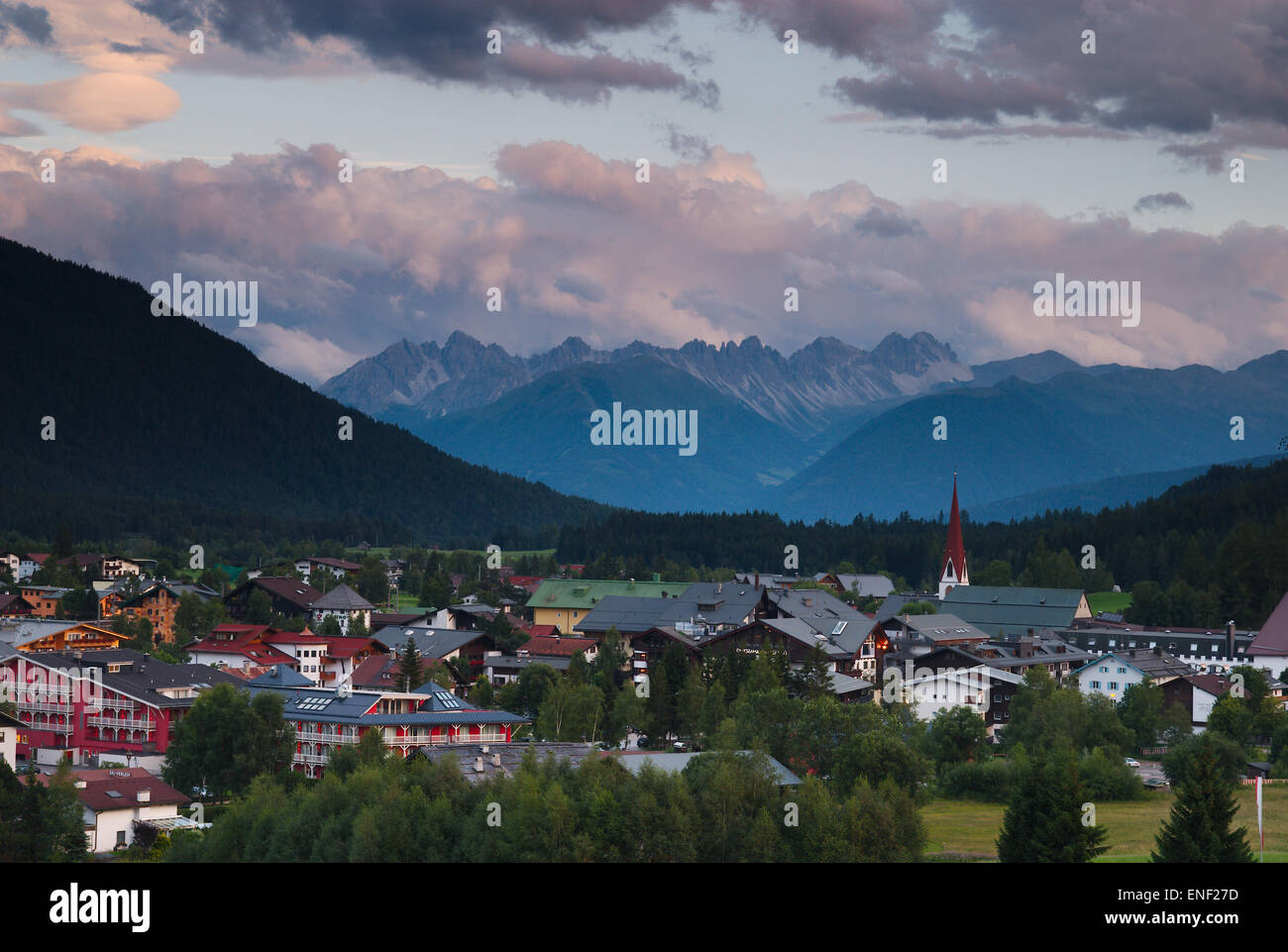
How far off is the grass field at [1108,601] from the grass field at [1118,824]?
3190 inches

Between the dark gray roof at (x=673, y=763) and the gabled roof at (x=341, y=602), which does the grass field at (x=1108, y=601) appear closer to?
the gabled roof at (x=341, y=602)

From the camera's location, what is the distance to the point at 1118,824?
48812mm

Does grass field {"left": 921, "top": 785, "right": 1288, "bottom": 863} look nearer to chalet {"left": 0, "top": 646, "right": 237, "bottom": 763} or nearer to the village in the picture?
the village

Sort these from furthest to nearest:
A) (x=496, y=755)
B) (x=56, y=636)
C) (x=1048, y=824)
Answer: (x=56, y=636) < (x=496, y=755) < (x=1048, y=824)

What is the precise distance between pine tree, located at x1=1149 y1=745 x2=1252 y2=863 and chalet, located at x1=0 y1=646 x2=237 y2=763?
4204 cm

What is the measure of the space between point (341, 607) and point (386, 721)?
57.1 metres

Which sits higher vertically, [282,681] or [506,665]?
[282,681]

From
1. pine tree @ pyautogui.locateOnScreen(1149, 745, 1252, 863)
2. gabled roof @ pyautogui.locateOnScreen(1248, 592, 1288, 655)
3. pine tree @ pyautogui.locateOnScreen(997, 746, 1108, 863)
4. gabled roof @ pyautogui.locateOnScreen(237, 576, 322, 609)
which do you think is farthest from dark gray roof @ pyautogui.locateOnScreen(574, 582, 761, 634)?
pine tree @ pyautogui.locateOnScreen(1149, 745, 1252, 863)

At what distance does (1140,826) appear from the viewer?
48.4 metres

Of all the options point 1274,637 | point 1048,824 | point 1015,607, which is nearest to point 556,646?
point 1015,607

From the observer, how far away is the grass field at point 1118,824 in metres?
43.7

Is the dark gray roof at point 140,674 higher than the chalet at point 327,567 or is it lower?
lower

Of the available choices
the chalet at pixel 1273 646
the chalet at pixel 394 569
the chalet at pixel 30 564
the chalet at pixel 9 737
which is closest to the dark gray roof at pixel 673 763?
the chalet at pixel 9 737

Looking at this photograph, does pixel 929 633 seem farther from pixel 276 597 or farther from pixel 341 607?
pixel 276 597
